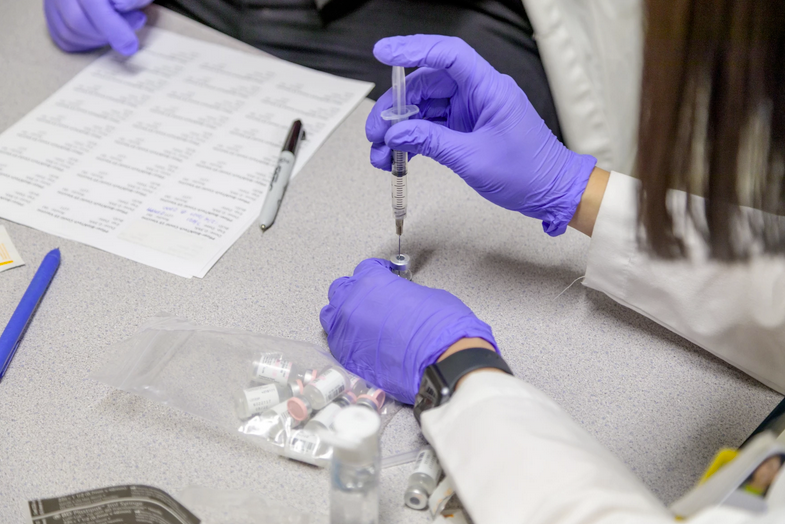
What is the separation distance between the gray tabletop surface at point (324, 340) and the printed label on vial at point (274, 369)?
73 mm

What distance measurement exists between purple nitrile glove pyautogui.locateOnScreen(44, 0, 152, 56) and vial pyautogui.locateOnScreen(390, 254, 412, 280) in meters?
0.75

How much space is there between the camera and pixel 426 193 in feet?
3.15

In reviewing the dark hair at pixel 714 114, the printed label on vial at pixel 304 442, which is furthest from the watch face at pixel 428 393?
the dark hair at pixel 714 114

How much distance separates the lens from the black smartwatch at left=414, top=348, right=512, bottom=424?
0.59 metres

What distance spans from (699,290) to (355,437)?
0.49 m

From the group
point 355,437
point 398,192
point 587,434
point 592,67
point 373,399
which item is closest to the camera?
point 355,437

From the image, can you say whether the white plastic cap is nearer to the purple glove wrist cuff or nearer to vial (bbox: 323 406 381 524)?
vial (bbox: 323 406 381 524)

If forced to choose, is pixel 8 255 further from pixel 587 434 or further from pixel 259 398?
pixel 587 434

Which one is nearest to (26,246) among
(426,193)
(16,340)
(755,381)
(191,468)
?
(16,340)

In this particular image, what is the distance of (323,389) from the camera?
2.08 ft

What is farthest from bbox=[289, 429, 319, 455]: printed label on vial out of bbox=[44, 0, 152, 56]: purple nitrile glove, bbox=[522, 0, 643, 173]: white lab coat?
bbox=[44, 0, 152, 56]: purple nitrile glove

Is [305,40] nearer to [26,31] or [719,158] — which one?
[26,31]

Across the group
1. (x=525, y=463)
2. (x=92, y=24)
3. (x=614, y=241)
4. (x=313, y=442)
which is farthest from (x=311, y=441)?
(x=92, y=24)

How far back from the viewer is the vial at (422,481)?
1.89 ft
